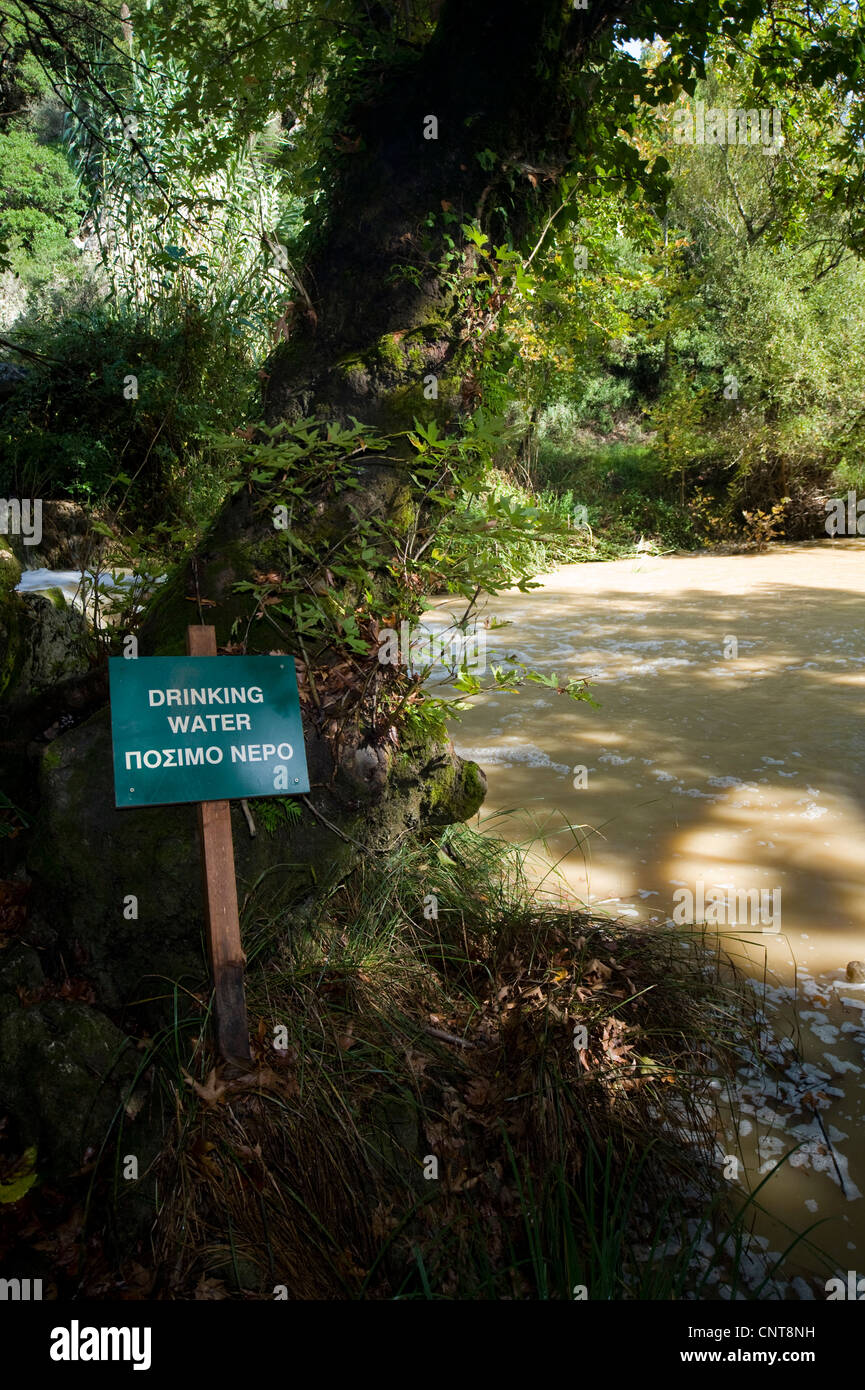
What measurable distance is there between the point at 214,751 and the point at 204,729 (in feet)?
0.21

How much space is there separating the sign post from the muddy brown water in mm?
1414

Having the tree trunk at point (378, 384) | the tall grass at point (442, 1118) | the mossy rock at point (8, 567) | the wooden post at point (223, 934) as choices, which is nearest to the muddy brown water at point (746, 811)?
the tall grass at point (442, 1118)

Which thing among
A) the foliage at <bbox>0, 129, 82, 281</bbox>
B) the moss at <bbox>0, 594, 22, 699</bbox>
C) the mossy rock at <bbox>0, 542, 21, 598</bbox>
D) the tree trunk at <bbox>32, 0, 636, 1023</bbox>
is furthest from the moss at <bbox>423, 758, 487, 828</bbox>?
the foliage at <bbox>0, 129, 82, 281</bbox>

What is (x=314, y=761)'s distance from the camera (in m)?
2.97

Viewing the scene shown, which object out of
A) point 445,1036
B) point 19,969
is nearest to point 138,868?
point 19,969

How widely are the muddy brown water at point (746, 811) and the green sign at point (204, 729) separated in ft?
5.04

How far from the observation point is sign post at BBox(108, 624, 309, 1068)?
2.24 m

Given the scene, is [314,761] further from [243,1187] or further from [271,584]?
[243,1187]

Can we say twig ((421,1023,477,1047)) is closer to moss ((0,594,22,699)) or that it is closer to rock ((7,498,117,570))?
moss ((0,594,22,699))

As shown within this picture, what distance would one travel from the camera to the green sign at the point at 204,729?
223 cm

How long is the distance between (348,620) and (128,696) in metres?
0.87

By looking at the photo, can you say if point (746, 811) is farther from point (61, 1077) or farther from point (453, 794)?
point (61, 1077)

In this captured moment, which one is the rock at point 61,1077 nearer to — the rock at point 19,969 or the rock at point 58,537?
the rock at point 19,969

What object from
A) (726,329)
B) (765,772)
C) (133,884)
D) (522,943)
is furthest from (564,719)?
(726,329)
